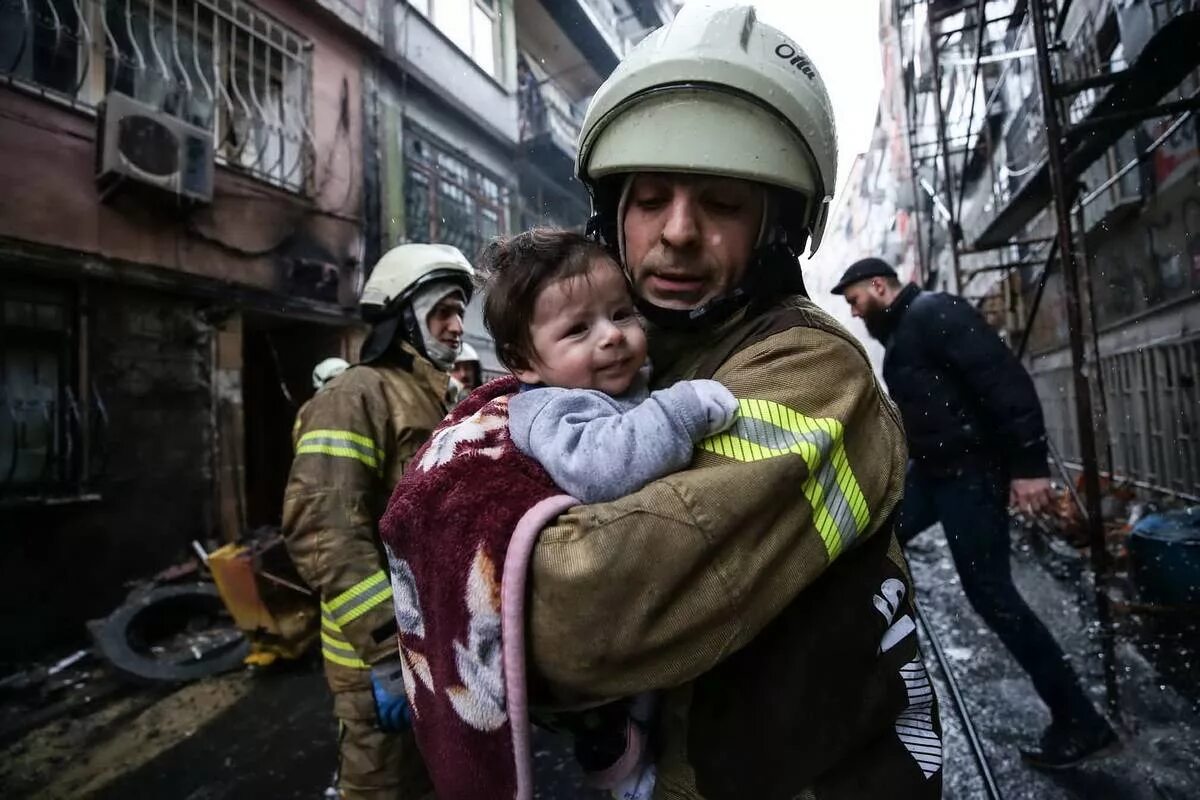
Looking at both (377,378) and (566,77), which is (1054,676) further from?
(566,77)

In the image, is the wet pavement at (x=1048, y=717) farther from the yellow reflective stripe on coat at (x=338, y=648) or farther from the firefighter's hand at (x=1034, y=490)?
the yellow reflective stripe on coat at (x=338, y=648)

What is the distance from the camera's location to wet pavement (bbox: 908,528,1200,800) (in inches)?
104

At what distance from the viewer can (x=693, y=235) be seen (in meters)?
1.14

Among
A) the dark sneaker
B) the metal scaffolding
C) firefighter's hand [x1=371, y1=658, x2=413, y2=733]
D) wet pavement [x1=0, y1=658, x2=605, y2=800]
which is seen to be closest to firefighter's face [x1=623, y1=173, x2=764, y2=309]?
firefighter's hand [x1=371, y1=658, x2=413, y2=733]

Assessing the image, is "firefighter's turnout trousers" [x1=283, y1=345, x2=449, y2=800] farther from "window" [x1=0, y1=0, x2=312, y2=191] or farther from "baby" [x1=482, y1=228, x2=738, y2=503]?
"window" [x1=0, y1=0, x2=312, y2=191]

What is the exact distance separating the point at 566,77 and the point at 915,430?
15.6 meters

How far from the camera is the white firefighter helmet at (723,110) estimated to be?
114 centimetres

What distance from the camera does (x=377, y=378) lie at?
2535 millimetres

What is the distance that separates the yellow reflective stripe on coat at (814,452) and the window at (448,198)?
29.7ft

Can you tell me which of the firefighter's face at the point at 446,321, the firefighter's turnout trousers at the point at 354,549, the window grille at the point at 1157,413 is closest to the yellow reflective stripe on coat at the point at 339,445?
the firefighter's turnout trousers at the point at 354,549

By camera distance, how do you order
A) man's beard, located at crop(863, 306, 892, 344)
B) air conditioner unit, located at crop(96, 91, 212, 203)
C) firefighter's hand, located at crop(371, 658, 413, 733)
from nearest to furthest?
firefighter's hand, located at crop(371, 658, 413, 733), man's beard, located at crop(863, 306, 892, 344), air conditioner unit, located at crop(96, 91, 212, 203)

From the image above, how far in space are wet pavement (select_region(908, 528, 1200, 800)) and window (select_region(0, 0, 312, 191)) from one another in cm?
816

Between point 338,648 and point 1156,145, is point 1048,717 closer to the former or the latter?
point 338,648

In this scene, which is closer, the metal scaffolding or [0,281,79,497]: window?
the metal scaffolding
